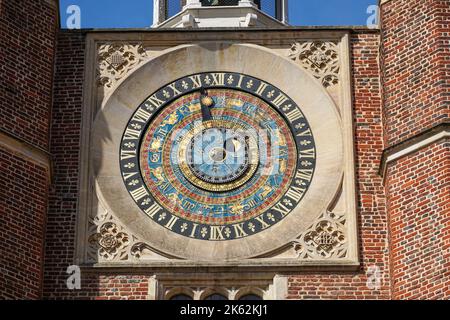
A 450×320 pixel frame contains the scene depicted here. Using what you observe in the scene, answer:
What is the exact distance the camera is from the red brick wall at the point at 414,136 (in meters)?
28.8

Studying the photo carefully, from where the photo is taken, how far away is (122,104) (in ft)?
103

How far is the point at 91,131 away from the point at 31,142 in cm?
126

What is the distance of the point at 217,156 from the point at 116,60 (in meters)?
2.25

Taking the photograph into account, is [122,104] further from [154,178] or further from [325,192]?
[325,192]

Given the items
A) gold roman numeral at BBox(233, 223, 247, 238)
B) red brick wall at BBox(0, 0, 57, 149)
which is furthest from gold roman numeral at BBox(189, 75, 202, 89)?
gold roman numeral at BBox(233, 223, 247, 238)

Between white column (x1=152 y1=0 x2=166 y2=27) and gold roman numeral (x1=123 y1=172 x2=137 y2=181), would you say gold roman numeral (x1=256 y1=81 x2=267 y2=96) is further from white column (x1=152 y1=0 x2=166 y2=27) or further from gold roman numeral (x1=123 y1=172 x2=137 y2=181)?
white column (x1=152 y1=0 x2=166 y2=27)

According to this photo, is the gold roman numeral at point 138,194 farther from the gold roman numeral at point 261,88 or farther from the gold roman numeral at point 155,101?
the gold roman numeral at point 261,88

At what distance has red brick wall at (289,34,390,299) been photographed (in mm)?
29609

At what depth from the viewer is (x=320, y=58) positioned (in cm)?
3161

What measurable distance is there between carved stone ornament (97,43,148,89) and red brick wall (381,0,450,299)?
378 centimetres

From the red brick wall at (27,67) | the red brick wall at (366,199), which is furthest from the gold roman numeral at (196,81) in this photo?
the red brick wall at (366,199)
